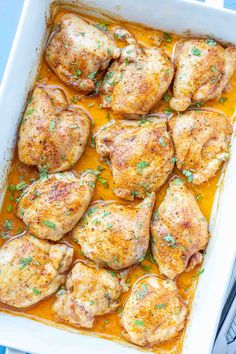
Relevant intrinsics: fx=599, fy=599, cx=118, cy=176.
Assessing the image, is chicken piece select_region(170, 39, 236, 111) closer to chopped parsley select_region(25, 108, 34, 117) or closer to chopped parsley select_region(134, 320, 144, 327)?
chopped parsley select_region(25, 108, 34, 117)

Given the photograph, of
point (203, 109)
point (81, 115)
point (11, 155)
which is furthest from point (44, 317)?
point (203, 109)

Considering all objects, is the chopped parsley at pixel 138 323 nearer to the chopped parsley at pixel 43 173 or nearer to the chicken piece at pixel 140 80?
the chopped parsley at pixel 43 173

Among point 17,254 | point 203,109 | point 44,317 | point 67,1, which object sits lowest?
point 44,317

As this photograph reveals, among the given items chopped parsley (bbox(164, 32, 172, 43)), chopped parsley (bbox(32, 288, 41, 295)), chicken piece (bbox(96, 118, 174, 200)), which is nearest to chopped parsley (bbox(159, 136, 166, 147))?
chicken piece (bbox(96, 118, 174, 200))

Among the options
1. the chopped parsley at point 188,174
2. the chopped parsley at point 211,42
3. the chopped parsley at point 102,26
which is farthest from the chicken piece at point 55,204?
the chopped parsley at point 211,42

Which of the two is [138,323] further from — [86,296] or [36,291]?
[36,291]

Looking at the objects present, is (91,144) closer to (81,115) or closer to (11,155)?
(81,115)
